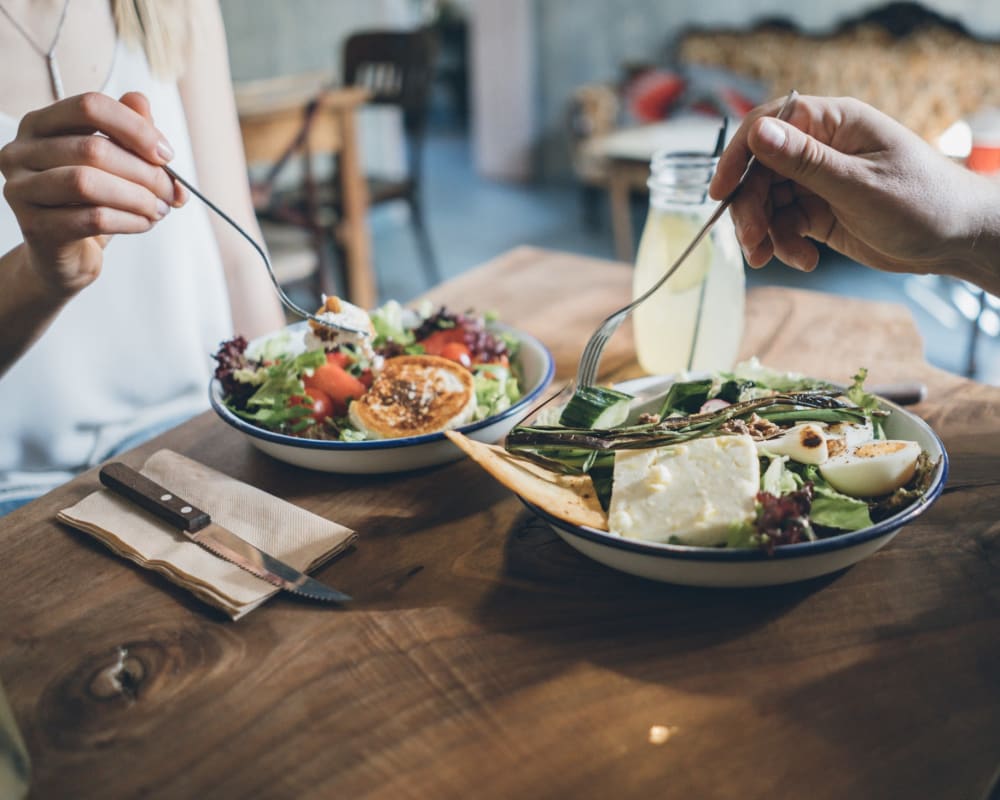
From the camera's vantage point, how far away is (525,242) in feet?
18.6

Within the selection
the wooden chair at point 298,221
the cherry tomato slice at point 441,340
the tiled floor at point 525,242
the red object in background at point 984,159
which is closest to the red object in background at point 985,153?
the red object in background at point 984,159

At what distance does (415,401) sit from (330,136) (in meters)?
2.62

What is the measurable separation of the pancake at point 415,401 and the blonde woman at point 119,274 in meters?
0.34

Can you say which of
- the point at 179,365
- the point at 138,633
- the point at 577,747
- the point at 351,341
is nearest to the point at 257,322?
the point at 179,365

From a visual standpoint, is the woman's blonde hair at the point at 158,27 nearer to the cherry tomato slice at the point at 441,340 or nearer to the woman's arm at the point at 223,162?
the woman's arm at the point at 223,162

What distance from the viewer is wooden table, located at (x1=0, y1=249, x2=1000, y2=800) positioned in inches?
24.1

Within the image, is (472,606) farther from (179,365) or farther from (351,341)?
(179,365)

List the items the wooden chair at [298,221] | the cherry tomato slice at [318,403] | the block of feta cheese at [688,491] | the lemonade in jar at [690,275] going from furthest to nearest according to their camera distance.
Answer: the wooden chair at [298,221] → the lemonade in jar at [690,275] → the cherry tomato slice at [318,403] → the block of feta cheese at [688,491]

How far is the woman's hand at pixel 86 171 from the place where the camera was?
0.89 m

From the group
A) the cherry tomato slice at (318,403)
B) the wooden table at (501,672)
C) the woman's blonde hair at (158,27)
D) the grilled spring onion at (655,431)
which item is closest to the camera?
the wooden table at (501,672)

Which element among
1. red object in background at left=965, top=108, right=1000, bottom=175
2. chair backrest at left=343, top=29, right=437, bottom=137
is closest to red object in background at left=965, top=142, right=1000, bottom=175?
red object in background at left=965, top=108, right=1000, bottom=175

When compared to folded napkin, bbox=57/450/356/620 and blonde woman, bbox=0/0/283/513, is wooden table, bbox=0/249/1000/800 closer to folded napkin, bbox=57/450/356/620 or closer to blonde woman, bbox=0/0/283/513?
folded napkin, bbox=57/450/356/620

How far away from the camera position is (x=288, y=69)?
5395 mm

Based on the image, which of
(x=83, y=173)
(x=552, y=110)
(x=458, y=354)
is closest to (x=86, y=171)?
(x=83, y=173)
